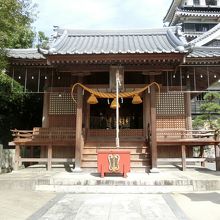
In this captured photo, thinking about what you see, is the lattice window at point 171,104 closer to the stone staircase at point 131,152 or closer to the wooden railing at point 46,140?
the stone staircase at point 131,152

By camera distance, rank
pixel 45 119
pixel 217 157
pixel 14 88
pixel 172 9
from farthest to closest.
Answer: pixel 172 9 → pixel 14 88 → pixel 45 119 → pixel 217 157

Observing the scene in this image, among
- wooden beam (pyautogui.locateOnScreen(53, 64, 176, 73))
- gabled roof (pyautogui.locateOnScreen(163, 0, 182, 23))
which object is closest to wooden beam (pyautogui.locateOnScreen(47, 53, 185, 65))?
wooden beam (pyautogui.locateOnScreen(53, 64, 176, 73))

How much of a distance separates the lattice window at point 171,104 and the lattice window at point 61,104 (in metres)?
4.23

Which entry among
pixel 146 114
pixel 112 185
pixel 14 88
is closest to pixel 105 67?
pixel 146 114

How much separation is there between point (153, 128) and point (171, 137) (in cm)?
183

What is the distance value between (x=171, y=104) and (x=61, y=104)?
5.40 meters

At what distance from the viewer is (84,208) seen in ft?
22.4

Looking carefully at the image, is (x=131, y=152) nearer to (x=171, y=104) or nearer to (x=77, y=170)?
(x=77, y=170)

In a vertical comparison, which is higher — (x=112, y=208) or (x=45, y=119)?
(x=45, y=119)

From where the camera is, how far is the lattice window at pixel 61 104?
14031 millimetres

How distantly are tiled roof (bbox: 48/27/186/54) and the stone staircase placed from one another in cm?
416

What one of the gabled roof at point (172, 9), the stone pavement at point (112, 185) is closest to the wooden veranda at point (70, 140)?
the stone pavement at point (112, 185)

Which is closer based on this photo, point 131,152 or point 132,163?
point 132,163

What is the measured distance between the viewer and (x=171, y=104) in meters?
13.7
